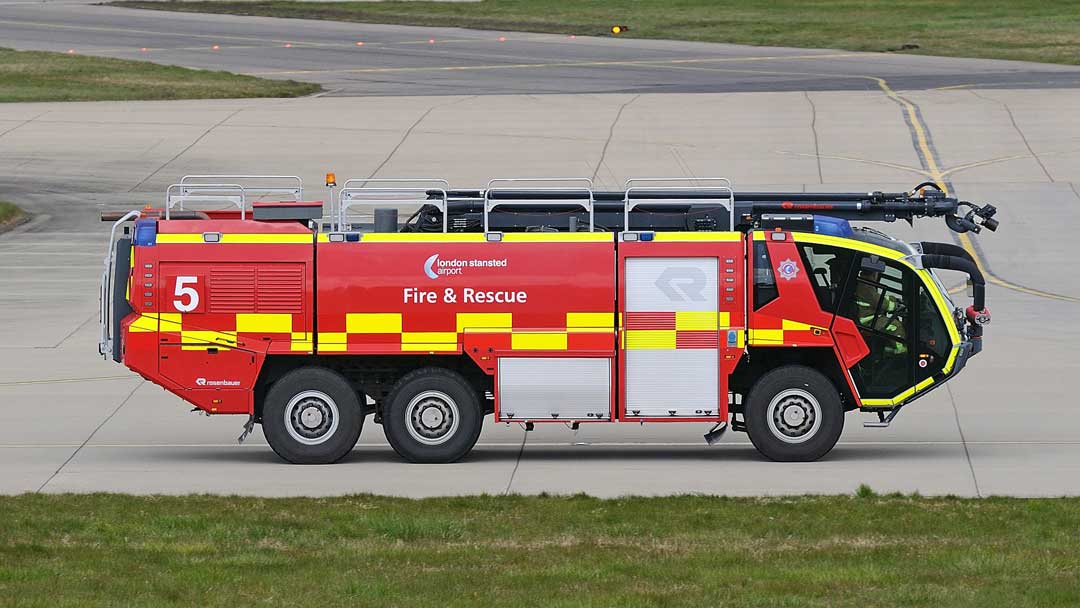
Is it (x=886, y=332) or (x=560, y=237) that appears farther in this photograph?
(x=886, y=332)

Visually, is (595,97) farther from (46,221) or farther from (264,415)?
(264,415)

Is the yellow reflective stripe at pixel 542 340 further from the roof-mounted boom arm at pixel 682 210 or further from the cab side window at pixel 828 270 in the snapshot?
the cab side window at pixel 828 270

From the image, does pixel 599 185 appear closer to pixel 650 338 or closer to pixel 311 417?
pixel 650 338

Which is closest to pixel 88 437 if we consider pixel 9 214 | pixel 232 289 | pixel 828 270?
pixel 232 289

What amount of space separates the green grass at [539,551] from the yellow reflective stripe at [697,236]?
11.6 feet

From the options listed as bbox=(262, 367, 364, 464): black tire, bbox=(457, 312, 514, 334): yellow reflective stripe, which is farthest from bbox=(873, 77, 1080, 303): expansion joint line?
bbox=(262, 367, 364, 464): black tire

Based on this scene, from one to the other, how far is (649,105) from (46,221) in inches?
742

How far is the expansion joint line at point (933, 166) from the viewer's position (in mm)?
31050

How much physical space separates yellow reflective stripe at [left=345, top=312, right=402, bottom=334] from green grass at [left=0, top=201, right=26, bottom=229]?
71.3ft

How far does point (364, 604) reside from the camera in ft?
36.6

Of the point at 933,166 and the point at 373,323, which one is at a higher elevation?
the point at 933,166

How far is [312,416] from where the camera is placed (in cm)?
1880

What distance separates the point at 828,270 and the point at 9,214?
25.2m

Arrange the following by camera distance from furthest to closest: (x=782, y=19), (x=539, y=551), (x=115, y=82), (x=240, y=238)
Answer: (x=782, y=19) → (x=115, y=82) → (x=240, y=238) → (x=539, y=551)
